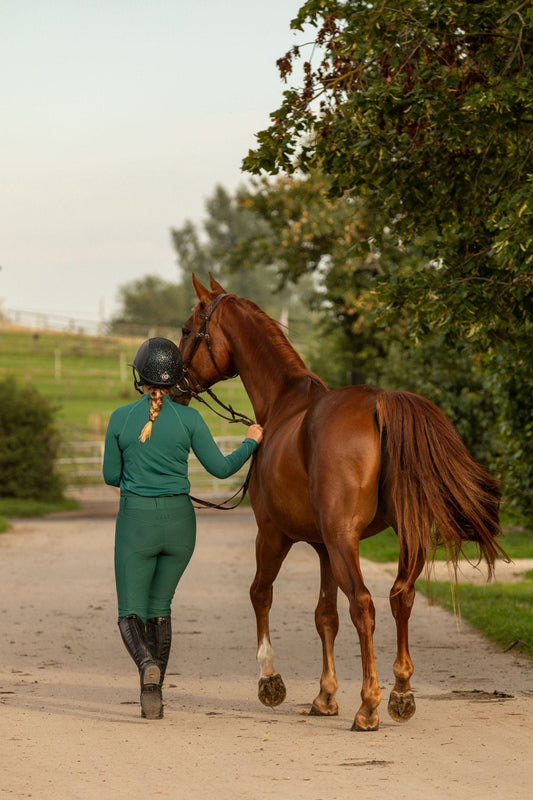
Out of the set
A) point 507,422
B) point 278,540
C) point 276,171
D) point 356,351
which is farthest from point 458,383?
point 278,540

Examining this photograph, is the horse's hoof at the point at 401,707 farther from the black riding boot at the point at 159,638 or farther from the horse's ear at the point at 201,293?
the horse's ear at the point at 201,293

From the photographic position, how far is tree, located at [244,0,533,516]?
8859mm

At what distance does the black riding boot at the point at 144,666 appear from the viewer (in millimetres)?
7094

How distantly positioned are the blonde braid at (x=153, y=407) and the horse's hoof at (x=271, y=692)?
5.52 ft

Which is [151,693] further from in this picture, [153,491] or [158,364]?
[158,364]

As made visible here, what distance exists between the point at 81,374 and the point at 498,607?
68045mm

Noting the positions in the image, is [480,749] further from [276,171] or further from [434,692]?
[276,171]

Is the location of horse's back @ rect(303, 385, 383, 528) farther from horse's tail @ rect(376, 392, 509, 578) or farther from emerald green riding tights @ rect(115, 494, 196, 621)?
emerald green riding tights @ rect(115, 494, 196, 621)

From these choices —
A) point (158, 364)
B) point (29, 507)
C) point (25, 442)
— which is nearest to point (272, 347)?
point (158, 364)

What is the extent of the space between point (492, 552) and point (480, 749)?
1345 mm

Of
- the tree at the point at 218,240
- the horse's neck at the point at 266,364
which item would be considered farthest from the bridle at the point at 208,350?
the tree at the point at 218,240

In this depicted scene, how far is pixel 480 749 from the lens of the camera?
6.29 metres

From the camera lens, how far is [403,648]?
7.00 m

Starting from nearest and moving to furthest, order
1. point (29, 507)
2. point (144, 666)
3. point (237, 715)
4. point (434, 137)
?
point (144, 666) → point (237, 715) → point (434, 137) → point (29, 507)
